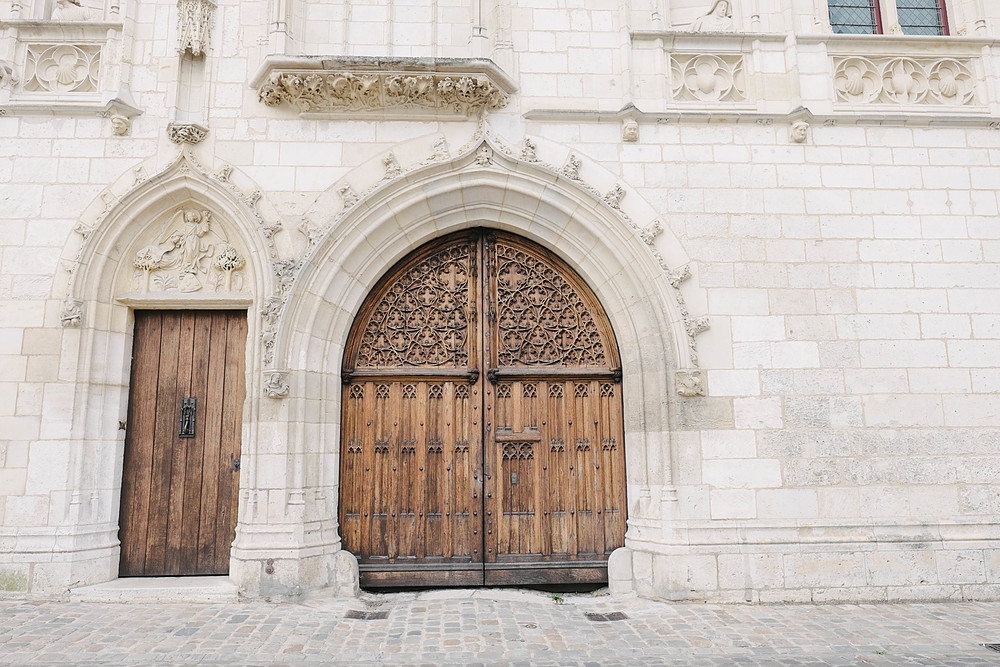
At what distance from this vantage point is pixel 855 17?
6117 millimetres

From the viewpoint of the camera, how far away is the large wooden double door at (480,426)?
211 inches

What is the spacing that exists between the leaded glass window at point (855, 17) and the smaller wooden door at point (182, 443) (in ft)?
20.6

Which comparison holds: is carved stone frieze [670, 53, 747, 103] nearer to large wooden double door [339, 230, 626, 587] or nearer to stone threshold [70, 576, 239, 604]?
large wooden double door [339, 230, 626, 587]

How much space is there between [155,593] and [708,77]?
632cm

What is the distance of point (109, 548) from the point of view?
5047 mm

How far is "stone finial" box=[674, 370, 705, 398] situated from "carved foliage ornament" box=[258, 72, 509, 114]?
111 inches

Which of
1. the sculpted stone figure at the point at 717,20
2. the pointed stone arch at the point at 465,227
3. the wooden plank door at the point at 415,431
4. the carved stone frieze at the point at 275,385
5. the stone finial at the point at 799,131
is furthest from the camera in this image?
the sculpted stone figure at the point at 717,20

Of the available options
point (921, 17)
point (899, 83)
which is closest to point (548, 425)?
point (899, 83)

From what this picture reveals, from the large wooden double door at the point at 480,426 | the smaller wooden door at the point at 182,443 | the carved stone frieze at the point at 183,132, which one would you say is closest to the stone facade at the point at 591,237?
the carved stone frieze at the point at 183,132

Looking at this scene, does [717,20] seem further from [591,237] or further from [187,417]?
[187,417]

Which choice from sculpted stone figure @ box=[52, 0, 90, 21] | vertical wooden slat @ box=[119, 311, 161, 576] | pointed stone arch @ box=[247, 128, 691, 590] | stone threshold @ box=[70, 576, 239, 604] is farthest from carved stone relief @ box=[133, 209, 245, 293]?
stone threshold @ box=[70, 576, 239, 604]

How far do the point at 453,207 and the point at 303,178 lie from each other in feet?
4.27

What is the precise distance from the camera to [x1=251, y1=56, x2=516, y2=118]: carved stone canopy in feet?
17.2

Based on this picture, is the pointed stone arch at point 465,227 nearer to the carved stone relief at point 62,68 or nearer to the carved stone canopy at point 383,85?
the carved stone canopy at point 383,85
